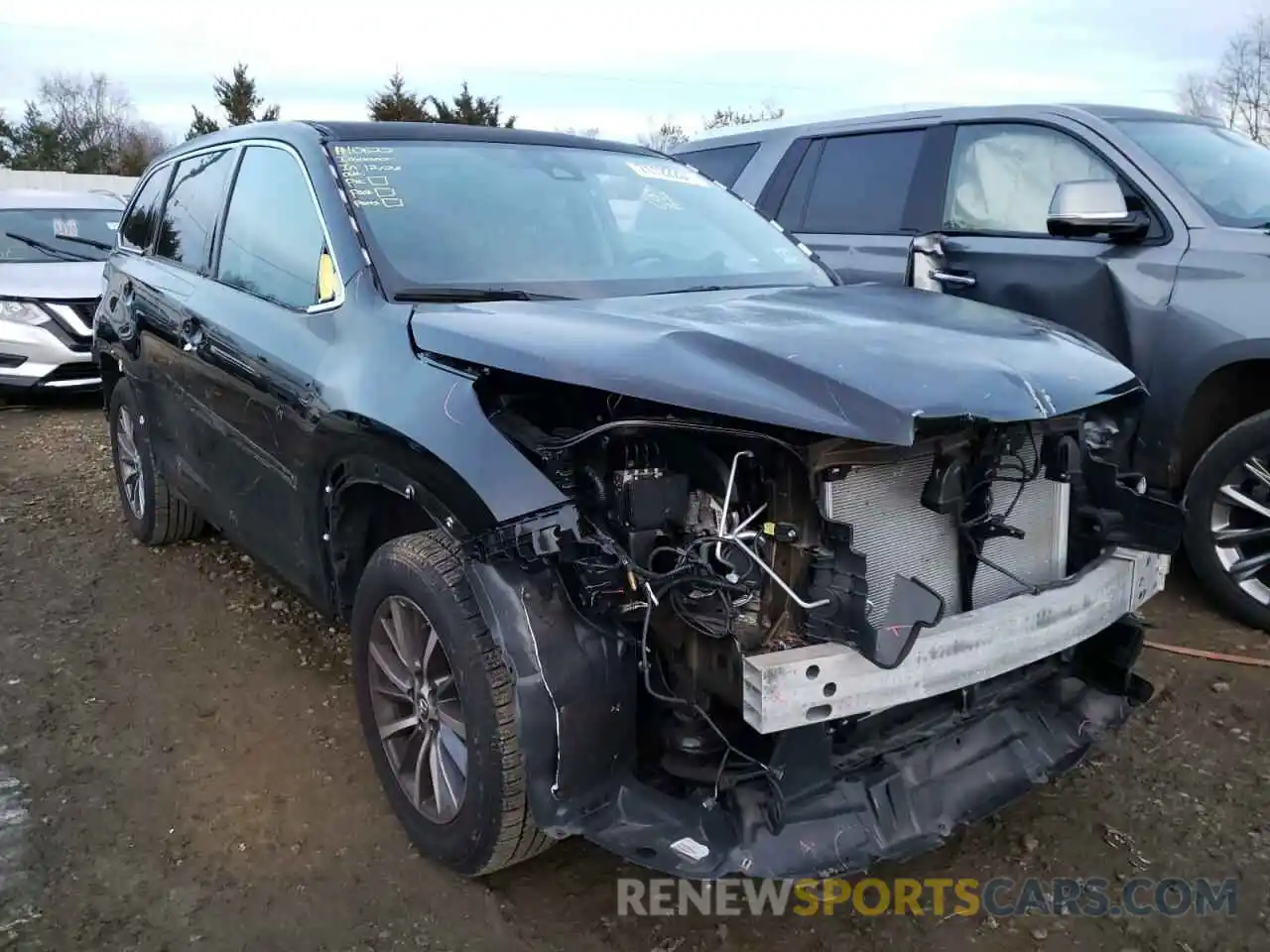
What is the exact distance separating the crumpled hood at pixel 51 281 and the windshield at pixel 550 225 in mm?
6390

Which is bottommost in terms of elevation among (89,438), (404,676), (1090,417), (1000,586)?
(89,438)

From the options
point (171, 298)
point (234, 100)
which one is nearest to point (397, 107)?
point (234, 100)

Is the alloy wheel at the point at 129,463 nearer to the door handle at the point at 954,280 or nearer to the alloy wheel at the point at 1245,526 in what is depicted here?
the door handle at the point at 954,280

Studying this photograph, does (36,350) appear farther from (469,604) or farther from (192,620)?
(469,604)

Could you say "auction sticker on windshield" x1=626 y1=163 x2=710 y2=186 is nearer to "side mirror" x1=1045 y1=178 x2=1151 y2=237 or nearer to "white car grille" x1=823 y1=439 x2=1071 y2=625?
"side mirror" x1=1045 y1=178 x2=1151 y2=237

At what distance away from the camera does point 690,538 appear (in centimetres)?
230

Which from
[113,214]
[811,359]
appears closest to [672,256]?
[811,359]

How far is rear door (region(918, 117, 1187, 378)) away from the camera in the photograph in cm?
415

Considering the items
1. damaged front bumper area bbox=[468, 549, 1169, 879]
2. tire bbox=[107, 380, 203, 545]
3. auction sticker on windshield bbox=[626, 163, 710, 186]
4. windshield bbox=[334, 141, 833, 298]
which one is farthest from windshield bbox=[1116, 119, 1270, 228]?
tire bbox=[107, 380, 203, 545]

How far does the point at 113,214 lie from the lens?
1032cm

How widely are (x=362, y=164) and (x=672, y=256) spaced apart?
103cm

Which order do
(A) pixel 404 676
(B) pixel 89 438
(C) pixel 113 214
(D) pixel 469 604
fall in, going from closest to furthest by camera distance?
1. (D) pixel 469 604
2. (A) pixel 404 676
3. (B) pixel 89 438
4. (C) pixel 113 214

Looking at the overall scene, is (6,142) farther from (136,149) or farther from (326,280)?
(326,280)

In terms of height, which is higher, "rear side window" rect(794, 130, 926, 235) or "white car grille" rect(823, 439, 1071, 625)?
"rear side window" rect(794, 130, 926, 235)
